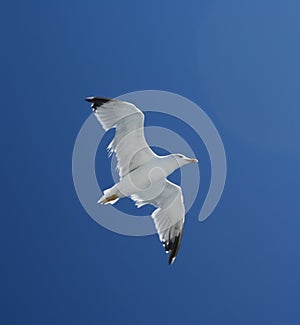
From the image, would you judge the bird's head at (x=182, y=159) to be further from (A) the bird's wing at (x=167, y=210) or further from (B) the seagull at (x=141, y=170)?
(A) the bird's wing at (x=167, y=210)

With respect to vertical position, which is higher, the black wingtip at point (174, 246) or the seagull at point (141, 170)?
the seagull at point (141, 170)

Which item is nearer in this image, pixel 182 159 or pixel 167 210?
pixel 182 159

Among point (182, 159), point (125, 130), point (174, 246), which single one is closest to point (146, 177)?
point (182, 159)

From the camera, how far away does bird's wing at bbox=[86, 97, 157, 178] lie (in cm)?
1053

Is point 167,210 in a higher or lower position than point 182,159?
Result: lower

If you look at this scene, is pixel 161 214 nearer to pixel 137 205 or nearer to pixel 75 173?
pixel 137 205

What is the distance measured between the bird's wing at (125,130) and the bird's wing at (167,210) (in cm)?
57

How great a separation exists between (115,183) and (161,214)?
3.42 ft

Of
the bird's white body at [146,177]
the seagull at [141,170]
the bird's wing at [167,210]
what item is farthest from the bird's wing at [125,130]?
the bird's wing at [167,210]

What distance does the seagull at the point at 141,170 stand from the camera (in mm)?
10578

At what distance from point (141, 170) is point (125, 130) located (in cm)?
84

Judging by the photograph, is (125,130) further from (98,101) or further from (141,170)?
(141,170)

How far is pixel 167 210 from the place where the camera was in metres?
11.6

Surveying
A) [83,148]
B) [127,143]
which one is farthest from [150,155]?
[83,148]
